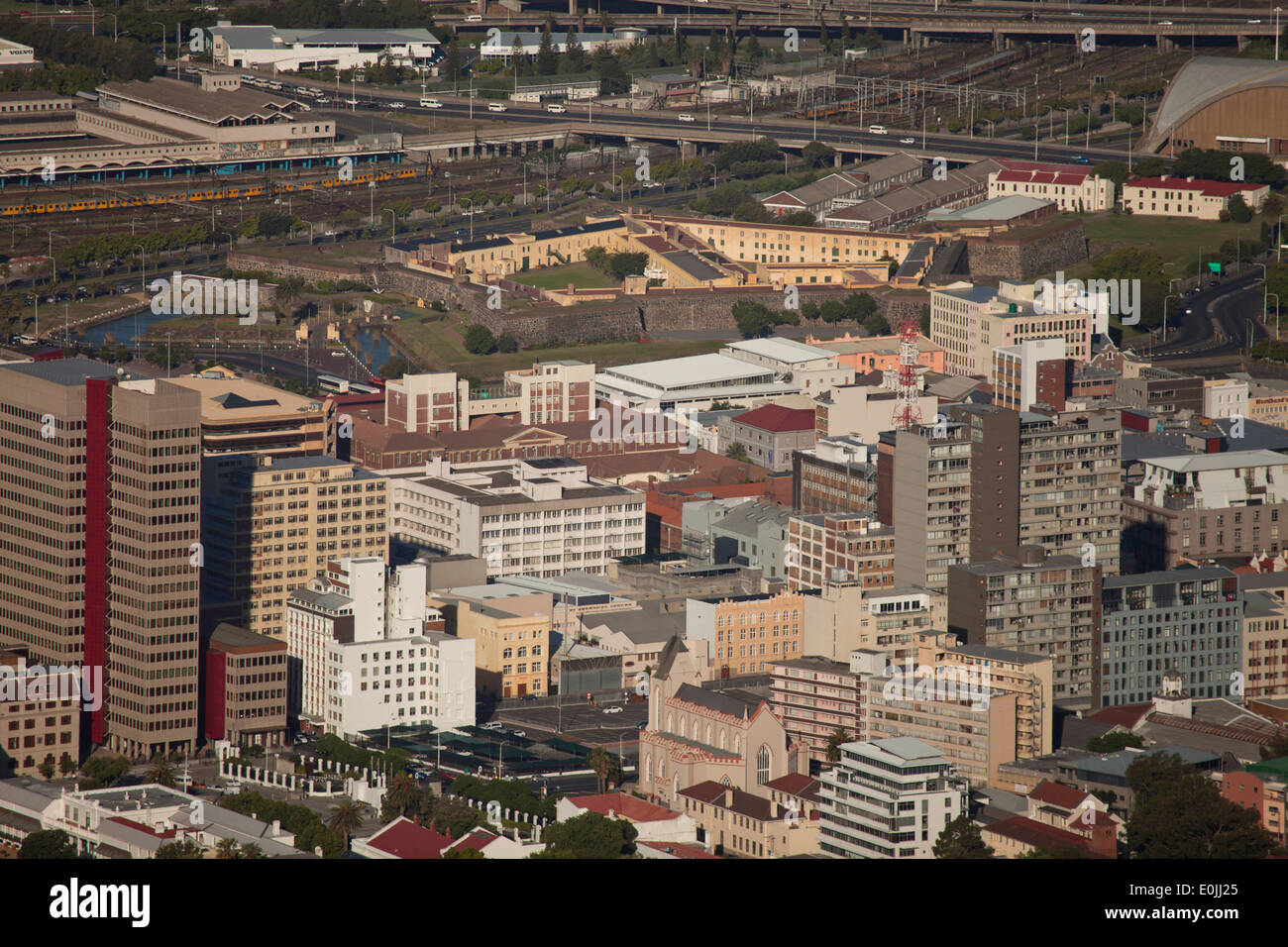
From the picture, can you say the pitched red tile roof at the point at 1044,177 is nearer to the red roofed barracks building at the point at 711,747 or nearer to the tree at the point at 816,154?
the tree at the point at 816,154

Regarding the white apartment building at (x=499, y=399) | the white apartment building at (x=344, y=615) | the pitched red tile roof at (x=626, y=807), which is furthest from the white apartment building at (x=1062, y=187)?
the pitched red tile roof at (x=626, y=807)

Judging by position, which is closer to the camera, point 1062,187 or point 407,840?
point 407,840

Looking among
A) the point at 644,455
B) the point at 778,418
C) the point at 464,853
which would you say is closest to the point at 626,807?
the point at 464,853

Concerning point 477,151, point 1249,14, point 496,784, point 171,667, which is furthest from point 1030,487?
point 1249,14

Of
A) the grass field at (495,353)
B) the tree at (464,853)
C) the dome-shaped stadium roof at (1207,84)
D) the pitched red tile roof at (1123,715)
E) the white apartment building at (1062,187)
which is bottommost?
the pitched red tile roof at (1123,715)

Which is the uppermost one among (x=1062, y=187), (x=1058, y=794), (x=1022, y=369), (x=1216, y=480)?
(x=1062, y=187)

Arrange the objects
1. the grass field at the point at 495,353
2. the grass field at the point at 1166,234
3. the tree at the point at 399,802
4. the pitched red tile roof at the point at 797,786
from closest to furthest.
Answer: the tree at the point at 399,802 → the pitched red tile roof at the point at 797,786 → the grass field at the point at 495,353 → the grass field at the point at 1166,234

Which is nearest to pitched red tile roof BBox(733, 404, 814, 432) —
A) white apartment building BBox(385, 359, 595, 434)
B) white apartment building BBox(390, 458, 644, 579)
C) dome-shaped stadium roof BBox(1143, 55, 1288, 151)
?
white apartment building BBox(385, 359, 595, 434)

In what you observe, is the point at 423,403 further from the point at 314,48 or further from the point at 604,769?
the point at 314,48
